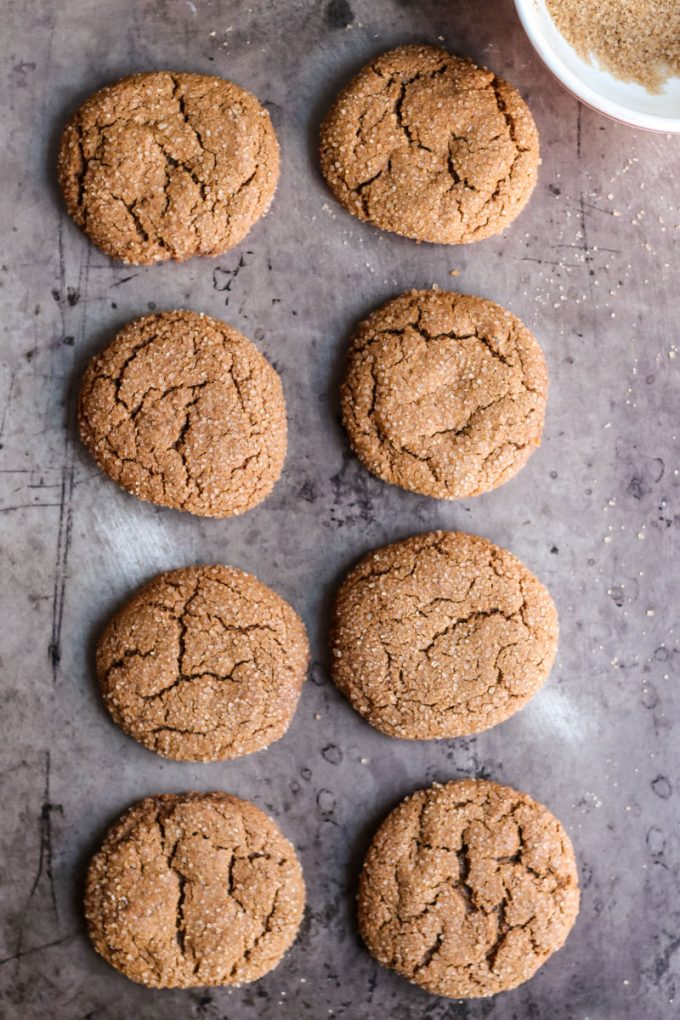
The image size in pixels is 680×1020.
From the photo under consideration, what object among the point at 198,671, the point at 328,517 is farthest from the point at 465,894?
the point at 328,517

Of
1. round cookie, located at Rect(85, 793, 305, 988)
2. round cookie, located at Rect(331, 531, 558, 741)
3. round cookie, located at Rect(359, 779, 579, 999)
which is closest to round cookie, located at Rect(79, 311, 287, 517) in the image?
round cookie, located at Rect(331, 531, 558, 741)

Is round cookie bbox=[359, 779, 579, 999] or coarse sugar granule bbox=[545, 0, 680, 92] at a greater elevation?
coarse sugar granule bbox=[545, 0, 680, 92]

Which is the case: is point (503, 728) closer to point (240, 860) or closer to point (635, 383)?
point (240, 860)

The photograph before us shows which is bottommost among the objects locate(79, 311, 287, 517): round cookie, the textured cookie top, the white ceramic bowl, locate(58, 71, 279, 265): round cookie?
the textured cookie top

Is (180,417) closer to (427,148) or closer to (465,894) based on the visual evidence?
(427,148)

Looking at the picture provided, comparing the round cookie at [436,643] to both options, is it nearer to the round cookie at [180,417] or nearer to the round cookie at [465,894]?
the round cookie at [465,894]

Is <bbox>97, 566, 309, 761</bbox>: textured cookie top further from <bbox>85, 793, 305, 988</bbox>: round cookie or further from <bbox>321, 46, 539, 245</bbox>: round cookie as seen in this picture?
<bbox>321, 46, 539, 245</bbox>: round cookie

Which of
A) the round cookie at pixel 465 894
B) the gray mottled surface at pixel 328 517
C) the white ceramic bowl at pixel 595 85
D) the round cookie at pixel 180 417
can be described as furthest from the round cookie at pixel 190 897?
the white ceramic bowl at pixel 595 85
